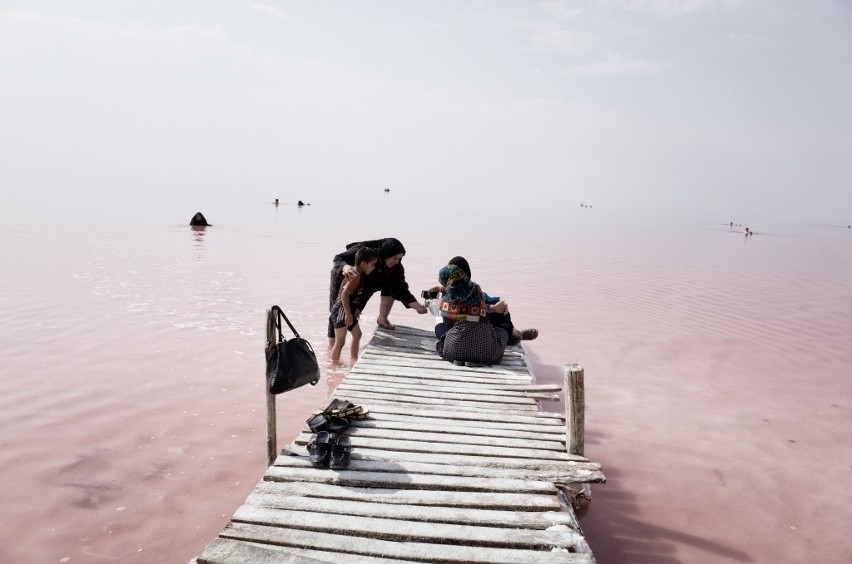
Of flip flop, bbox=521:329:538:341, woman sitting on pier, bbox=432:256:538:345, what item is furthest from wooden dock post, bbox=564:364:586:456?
flip flop, bbox=521:329:538:341

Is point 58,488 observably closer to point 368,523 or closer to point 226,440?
point 226,440

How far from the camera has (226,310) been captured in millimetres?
11305

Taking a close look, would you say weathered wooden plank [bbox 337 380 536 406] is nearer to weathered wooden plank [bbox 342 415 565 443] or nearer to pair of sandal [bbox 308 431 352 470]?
weathered wooden plank [bbox 342 415 565 443]

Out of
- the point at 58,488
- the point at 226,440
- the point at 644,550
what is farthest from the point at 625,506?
the point at 58,488

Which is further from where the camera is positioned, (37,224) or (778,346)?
(37,224)

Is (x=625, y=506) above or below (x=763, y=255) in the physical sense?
below

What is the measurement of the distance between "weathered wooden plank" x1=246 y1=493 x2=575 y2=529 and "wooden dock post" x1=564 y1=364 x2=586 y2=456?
895 millimetres

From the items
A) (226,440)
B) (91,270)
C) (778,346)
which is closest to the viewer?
(226,440)

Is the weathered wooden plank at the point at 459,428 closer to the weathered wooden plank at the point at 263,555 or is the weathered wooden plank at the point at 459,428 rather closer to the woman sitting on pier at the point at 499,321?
the weathered wooden plank at the point at 263,555

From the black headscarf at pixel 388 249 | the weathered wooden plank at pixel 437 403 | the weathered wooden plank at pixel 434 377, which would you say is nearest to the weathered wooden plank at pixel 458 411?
the weathered wooden plank at pixel 437 403

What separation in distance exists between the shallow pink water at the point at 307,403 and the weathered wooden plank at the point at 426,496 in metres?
1.04

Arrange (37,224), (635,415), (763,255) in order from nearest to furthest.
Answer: (635,415) → (37,224) → (763,255)

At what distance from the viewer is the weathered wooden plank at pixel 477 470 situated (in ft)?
13.2

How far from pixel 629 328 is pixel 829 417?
14.7 feet
